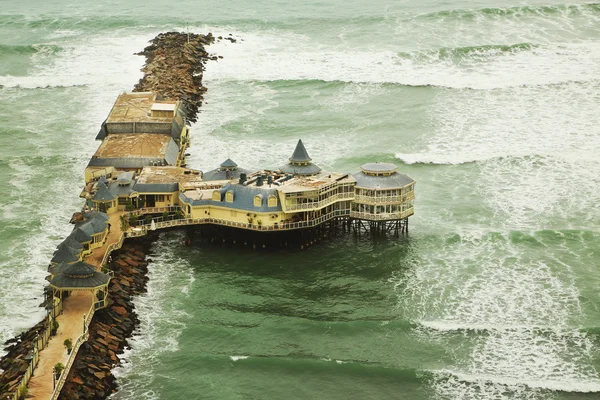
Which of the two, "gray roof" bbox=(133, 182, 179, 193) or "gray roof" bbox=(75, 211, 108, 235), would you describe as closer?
"gray roof" bbox=(75, 211, 108, 235)

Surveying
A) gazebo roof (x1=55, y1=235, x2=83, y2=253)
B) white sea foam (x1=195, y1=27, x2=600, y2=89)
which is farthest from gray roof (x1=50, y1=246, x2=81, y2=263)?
white sea foam (x1=195, y1=27, x2=600, y2=89)

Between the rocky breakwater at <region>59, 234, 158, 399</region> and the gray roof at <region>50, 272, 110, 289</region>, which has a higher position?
the gray roof at <region>50, 272, 110, 289</region>

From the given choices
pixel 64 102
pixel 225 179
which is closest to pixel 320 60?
pixel 64 102

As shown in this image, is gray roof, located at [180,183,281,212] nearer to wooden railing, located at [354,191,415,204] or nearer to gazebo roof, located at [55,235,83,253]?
wooden railing, located at [354,191,415,204]

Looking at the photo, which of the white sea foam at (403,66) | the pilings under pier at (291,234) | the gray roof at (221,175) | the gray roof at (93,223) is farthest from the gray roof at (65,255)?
the white sea foam at (403,66)

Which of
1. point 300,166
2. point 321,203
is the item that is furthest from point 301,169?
point 321,203

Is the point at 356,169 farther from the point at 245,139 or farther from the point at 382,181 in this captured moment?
the point at 382,181
